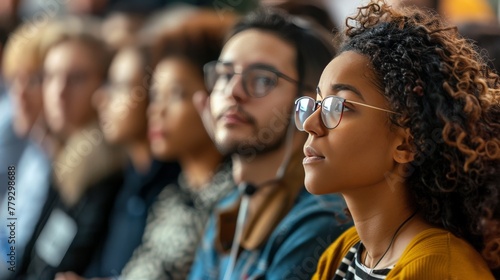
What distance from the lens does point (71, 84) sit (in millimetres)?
2703

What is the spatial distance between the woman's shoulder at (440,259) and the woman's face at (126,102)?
4.66 ft

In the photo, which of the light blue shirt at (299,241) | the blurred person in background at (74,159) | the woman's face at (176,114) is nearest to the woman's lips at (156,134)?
the woman's face at (176,114)

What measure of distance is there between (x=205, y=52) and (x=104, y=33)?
72 cm

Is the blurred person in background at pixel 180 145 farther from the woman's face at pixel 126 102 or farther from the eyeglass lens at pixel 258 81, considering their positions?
the eyeglass lens at pixel 258 81

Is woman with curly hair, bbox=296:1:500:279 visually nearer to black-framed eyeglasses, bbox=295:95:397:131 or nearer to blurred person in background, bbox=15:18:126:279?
black-framed eyeglasses, bbox=295:95:397:131

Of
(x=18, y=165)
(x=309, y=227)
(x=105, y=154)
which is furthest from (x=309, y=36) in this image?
(x=18, y=165)

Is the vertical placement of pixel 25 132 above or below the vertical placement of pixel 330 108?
below

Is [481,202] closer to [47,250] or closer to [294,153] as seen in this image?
[294,153]

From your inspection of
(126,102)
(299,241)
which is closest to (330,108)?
(299,241)

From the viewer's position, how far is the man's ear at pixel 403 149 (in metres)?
1.16

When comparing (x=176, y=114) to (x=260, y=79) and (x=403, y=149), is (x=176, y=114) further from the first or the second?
(x=403, y=149)

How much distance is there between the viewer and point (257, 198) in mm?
1777

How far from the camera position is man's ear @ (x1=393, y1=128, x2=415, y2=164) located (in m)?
1.16

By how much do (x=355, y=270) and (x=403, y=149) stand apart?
0.64 feet
